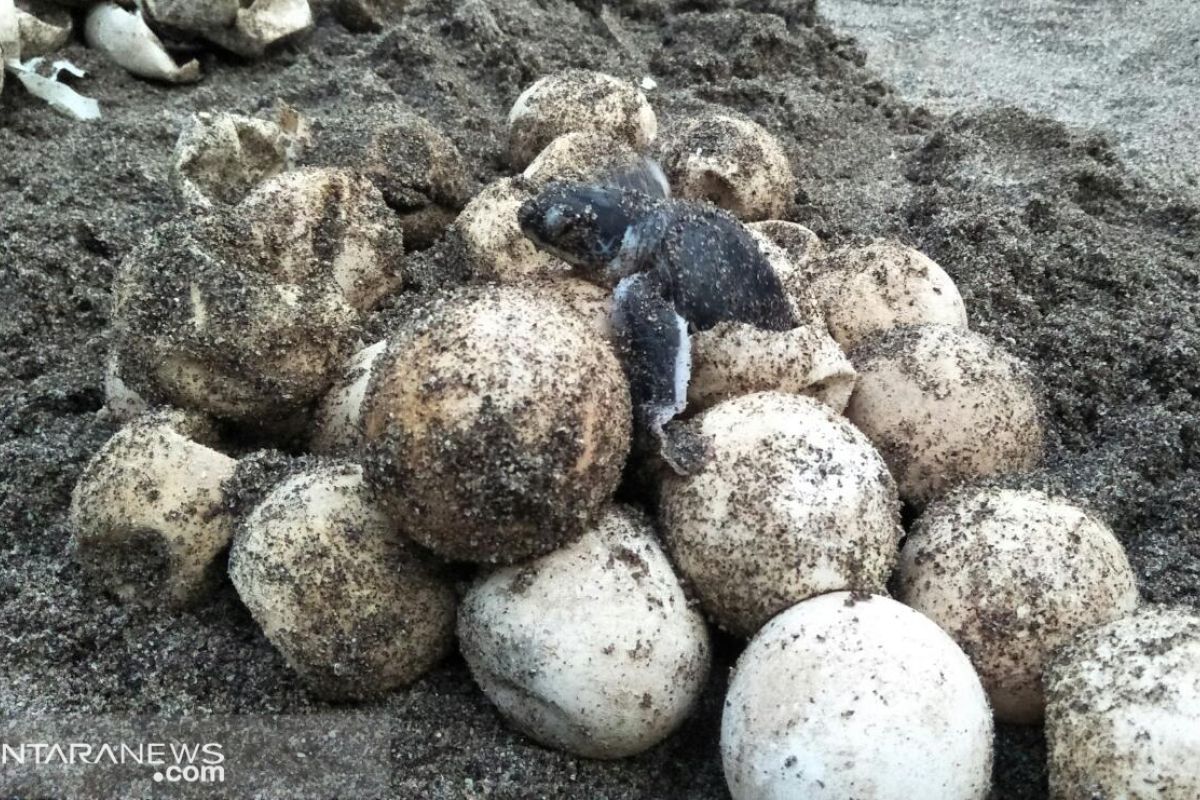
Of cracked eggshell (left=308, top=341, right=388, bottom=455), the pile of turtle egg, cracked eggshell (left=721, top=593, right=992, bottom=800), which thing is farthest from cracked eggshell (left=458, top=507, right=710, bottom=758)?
cracked eggshell (left=308, top=341, right=388, bottom=455)

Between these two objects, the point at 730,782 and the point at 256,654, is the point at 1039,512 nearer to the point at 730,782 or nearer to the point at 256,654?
the point at 730,782

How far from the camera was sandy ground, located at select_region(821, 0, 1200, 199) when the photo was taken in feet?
11.8

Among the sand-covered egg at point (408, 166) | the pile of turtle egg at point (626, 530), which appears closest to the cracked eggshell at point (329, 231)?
the pile of turtle egg at point (626, 530)

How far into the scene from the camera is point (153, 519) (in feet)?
5.87

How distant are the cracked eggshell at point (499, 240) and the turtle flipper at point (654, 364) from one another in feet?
1.71

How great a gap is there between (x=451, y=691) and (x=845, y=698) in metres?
0.65

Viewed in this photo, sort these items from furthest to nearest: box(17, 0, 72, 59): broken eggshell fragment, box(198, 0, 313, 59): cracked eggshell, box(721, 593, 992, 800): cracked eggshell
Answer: box(198, 0, 313, 59): cracked eggshell < box(17, 0, 72, 59): broken eggshell fragment < box(721, 593, 992, 800): cracked eggshell

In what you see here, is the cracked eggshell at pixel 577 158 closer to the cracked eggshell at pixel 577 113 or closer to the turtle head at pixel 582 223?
the cracked eggshell at pixel 577 113

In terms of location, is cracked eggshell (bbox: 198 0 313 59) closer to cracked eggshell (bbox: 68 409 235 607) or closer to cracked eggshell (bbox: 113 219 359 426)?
cracked eggshell (bbox: 113 219 359 426)

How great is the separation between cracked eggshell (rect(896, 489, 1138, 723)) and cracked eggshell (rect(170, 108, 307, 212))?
1758 millimetres

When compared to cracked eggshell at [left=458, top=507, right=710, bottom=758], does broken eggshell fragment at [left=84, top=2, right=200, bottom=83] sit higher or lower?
lower

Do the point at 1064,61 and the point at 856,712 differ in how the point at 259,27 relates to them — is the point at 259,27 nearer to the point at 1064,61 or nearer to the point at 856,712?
the point at 1064,61

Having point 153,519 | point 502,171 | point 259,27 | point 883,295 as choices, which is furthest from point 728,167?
point 259,27

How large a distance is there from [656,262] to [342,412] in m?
0.63
